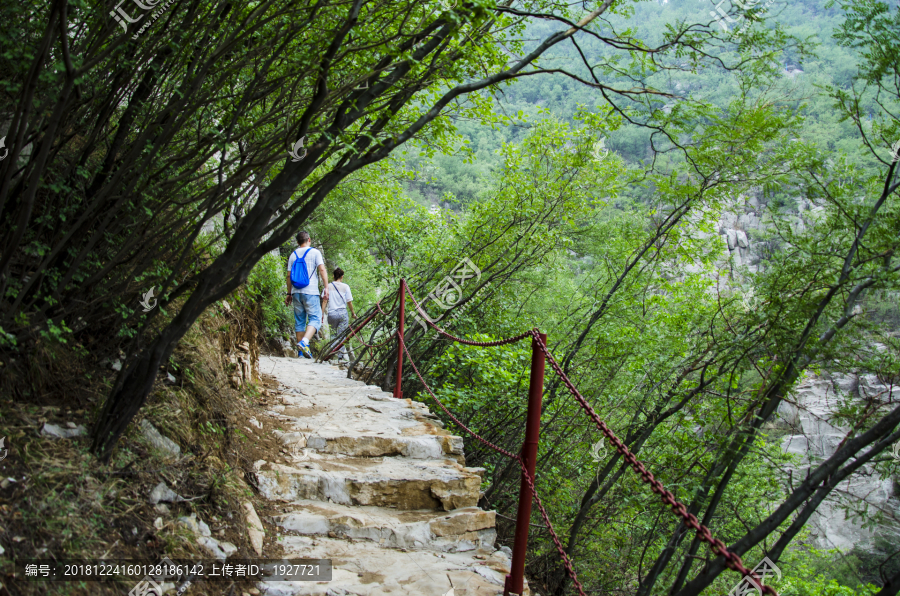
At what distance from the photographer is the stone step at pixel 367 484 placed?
3.09 meters

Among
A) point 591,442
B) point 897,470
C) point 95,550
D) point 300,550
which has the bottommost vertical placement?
point 300,550

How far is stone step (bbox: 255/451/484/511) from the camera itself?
3090 mm

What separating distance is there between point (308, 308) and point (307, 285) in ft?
1.28

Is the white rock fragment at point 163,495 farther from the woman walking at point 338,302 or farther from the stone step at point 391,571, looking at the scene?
the woman walking at point 338,302

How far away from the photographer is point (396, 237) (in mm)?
11000

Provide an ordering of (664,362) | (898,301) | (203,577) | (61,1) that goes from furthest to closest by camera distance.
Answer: (664,362) < (898,301) < (203,577) < (61,1)

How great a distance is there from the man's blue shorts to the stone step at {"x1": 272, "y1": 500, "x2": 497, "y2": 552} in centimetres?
426

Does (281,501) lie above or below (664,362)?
below

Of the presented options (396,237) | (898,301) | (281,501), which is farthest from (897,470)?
(396,237)

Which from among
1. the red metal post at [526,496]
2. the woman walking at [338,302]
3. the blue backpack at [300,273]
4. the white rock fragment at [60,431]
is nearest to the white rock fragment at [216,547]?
the white rock fragment at [60,431]

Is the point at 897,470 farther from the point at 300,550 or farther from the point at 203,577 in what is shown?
the point at 203,577

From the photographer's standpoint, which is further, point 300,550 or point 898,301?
point 898,301

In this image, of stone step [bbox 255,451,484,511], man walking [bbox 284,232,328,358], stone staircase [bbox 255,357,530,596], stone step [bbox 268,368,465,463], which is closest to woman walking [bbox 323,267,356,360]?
man walking [bbox 284,232,328,358]

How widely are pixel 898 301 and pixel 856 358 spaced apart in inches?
15.2
